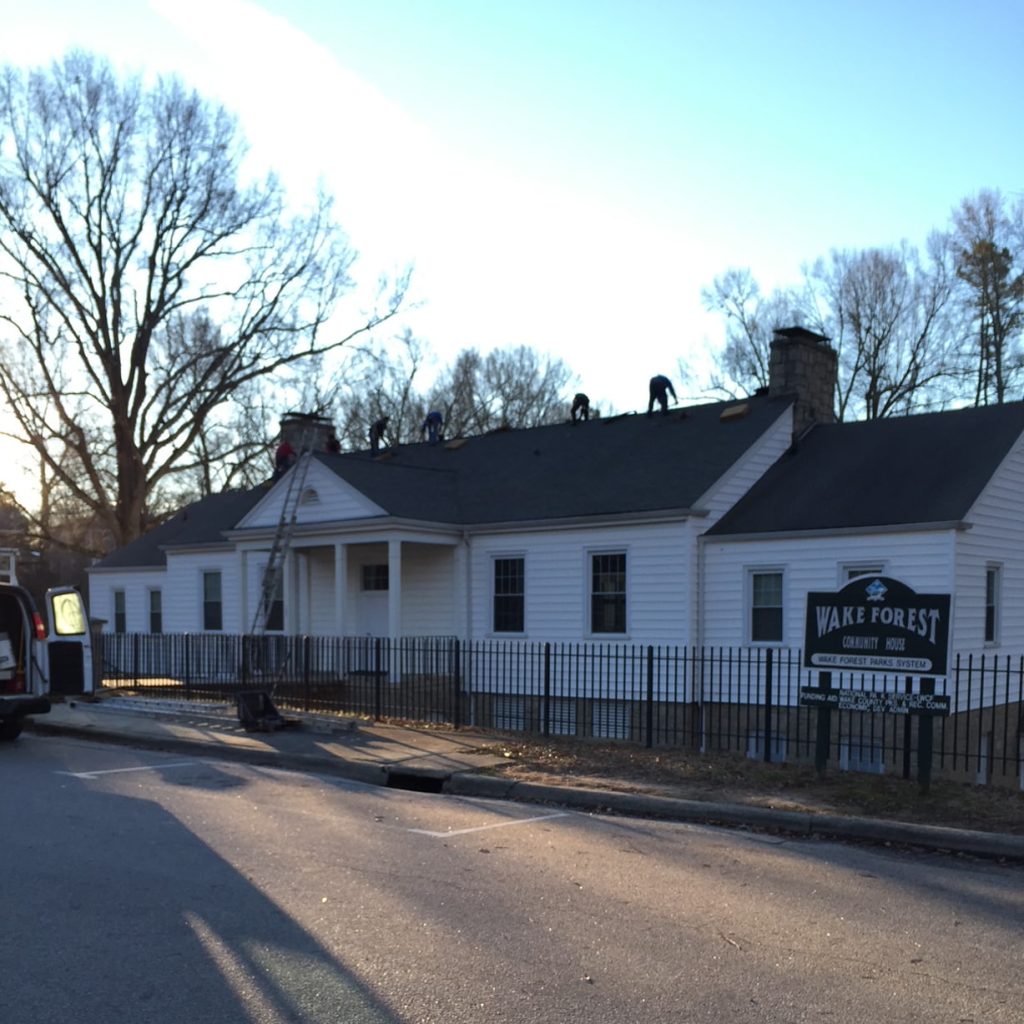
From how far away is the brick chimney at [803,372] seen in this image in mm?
21922

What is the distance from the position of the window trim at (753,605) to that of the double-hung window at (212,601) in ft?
46.8

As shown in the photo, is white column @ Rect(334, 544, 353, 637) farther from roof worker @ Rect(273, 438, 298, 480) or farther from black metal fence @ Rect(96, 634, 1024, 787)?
roof worker @ Rect(273, 438, 298, 480)

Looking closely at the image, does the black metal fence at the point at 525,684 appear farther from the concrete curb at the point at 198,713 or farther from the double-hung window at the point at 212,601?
the double-hung window at the point at 212,601

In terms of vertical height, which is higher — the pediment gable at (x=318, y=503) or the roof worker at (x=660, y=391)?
the roof worker at (x=660, y=391)

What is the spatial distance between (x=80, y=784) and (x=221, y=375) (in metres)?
28.6

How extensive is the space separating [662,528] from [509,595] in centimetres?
384

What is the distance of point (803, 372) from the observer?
2203 centimetres

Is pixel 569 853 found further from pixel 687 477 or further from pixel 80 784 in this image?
pixel 687 477

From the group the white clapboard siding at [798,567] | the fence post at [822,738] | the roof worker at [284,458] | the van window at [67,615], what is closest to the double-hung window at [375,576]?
the roof worker at [284,458]

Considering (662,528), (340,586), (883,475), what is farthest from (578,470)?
(883,475)

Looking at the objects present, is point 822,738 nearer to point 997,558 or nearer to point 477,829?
point 477,829

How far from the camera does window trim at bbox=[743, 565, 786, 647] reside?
1858cm

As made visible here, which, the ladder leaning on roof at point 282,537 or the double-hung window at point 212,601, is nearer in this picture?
the ladder leaning on roof at point 282,537

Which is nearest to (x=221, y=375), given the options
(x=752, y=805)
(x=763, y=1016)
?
(x=752, y=805)
